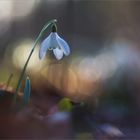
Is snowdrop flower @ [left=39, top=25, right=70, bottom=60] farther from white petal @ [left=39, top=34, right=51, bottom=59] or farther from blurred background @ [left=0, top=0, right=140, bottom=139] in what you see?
blurred background @ [left=0, top=0, right=140, bottom=139]

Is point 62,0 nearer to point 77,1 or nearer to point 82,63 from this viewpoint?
point 77,1

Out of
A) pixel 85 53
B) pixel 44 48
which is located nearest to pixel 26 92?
pixel 44 48

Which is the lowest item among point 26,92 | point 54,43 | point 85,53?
point 26,92

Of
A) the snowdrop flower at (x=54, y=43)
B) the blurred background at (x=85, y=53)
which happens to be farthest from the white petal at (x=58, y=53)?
the blurred background at (x=85, y=53)

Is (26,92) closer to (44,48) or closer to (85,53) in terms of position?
(44,48)

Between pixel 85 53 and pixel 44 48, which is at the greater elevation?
pixel 85 53

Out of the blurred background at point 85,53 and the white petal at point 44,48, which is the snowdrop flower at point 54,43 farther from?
the blurred background at point 85,53

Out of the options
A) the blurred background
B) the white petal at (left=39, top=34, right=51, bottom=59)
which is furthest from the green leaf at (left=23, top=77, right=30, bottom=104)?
the blurred background

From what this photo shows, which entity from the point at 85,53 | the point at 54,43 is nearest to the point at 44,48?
the point at 54,43

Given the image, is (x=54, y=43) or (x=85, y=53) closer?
(x=54, y=43)
